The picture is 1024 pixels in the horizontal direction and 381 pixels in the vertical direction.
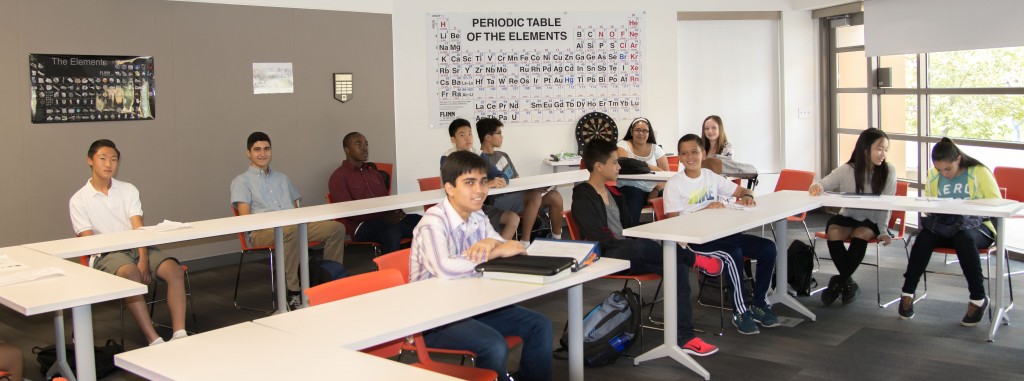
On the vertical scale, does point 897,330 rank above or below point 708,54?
below

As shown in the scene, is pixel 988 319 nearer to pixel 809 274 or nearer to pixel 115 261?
pixel 809 274

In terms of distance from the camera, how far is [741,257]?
5312 mm

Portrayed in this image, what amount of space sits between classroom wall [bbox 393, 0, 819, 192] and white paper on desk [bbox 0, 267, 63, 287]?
A: 5.25 m

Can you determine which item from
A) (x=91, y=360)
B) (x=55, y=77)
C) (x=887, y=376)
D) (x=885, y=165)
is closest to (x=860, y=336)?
(x=887, y=376)

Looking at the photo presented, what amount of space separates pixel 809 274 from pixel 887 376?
1716 millimetres

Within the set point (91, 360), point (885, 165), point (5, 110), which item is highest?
point (5, 110)

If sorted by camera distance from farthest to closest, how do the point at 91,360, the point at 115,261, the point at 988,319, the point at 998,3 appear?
the point at 998,3, the point at 988,319, the point at 115,261, the point at 91,360

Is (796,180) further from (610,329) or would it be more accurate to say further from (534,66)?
(610,329)

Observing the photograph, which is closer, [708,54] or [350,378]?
[350,378]

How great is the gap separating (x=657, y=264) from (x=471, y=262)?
5.18ft

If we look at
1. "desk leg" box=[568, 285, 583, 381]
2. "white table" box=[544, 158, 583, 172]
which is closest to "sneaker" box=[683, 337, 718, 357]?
"desk leg" box=[568, 285, 583, 381]

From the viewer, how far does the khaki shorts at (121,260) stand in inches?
198

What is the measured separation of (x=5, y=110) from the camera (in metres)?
6.52

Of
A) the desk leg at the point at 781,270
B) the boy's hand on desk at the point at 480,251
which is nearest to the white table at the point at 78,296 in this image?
the boy's hand on desk at the point at 480,251
